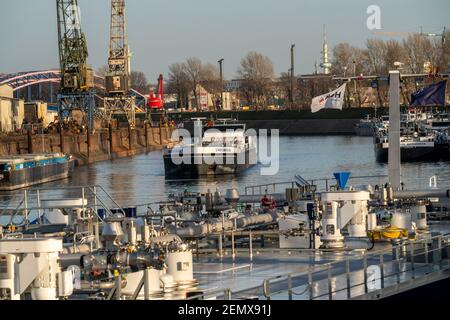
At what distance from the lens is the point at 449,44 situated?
48.7 m

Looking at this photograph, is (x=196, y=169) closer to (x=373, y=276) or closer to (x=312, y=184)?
(x=312, y=184)

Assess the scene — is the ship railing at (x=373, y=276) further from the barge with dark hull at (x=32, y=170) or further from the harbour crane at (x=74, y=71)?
the harbour crane at (x=74, y=71)

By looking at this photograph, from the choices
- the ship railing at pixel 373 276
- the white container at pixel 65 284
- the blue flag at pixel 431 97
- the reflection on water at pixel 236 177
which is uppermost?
the blue flag at pixel 431 97

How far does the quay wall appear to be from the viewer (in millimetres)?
52062

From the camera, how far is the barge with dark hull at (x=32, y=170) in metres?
39.6

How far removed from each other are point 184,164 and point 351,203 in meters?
30.1

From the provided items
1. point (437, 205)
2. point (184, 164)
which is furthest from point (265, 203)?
point (184, 164)

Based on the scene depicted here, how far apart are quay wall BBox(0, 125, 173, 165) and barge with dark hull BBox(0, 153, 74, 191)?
564 cm

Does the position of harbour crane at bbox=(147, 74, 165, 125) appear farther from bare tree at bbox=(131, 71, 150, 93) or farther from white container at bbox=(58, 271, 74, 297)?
white container at bbox=(58, 271, 74, 297)

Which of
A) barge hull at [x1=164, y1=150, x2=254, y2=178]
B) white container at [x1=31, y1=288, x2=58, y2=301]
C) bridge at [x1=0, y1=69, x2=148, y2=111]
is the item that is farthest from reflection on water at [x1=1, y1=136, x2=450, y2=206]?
bridge at [x1=0, y1=69, x2=148, y2=111]

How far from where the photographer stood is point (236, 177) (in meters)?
42.5

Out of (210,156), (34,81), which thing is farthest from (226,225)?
(34,81)

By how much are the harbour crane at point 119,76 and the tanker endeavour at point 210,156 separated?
2784cm

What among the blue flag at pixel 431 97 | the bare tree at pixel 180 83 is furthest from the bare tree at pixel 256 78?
the blue flag at pixel 431 97
